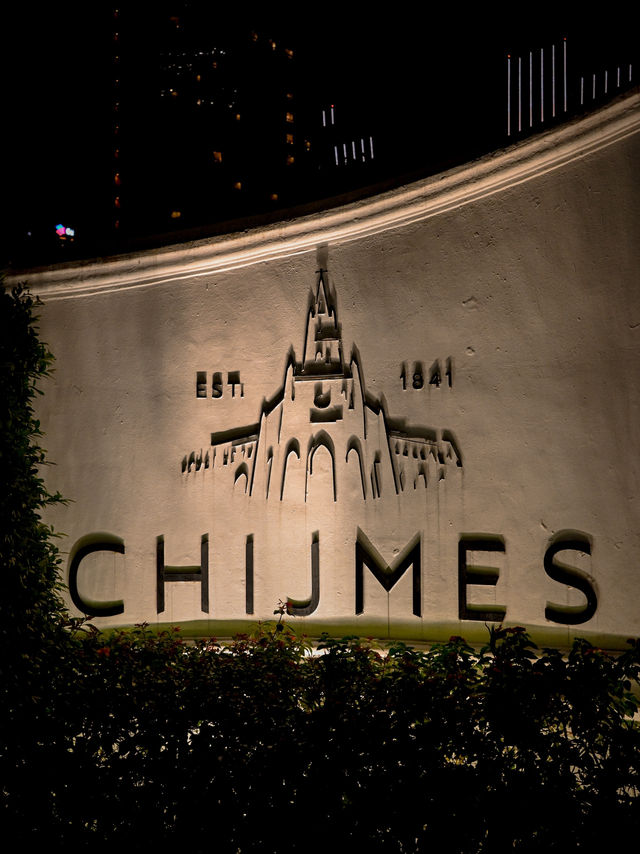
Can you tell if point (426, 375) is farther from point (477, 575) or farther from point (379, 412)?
point (477, 575)

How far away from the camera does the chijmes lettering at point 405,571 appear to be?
5008 millimetres

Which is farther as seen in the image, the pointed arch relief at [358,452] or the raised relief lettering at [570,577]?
the pointed arch relief at [358,452]

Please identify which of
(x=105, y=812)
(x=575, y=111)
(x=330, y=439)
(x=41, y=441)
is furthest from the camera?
(x=41, y=441)

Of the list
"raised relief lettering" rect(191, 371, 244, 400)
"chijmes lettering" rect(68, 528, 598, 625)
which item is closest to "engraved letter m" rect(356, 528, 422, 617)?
"chijmes lettering" rect(68, 528, 598, 625)

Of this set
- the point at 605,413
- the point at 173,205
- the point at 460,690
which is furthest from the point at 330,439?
the point at 173,205

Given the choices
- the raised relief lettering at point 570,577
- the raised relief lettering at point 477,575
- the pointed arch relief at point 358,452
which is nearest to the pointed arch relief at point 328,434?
the pointed arch relief at point 358,452

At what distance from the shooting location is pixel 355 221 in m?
5.82

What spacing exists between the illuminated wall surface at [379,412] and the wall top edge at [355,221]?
0.05 ft

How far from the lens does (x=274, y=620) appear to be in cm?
586

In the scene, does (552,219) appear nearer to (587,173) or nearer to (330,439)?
(587,173)

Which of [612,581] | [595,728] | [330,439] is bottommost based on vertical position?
[595,728]

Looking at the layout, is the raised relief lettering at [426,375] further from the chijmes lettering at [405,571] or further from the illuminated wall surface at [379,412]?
the chijmes lettering at [405,571]

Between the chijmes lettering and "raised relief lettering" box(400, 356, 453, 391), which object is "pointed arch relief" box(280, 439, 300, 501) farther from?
"raised relief lettering" box(400, 356, 453, 391)

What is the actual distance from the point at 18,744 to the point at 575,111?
495 cm
